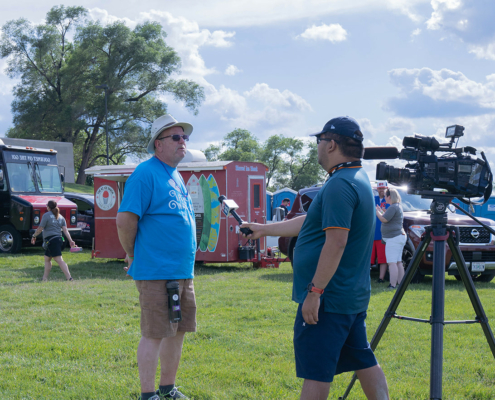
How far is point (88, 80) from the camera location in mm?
42031

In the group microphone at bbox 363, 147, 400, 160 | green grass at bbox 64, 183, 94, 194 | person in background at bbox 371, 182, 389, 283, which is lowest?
person in background at bbox 371, 182, 389, 283

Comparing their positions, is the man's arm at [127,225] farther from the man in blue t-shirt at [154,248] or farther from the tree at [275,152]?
the tree at [275,152]

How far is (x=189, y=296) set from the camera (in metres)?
3.89

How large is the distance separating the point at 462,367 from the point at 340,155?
111 inches

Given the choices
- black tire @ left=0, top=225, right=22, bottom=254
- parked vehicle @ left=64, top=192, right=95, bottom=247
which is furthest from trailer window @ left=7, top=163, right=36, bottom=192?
parked vehicle @ left=64, top=192, right=95, bottom=247

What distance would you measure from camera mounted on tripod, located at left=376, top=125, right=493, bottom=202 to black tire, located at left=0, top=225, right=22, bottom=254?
1536 cm

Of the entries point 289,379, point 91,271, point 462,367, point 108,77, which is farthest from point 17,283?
point 108,77

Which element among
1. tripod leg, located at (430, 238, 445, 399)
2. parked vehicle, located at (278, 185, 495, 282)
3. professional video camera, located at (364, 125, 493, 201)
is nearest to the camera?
tripod leg, located at (430, 238, 445, 399)

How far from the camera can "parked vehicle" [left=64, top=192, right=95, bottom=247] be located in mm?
18328

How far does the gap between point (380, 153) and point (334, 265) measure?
3.29 feet

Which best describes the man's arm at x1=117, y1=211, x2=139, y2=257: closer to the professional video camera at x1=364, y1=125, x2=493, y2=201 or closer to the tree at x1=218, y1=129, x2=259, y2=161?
the professional video camera at x1=364, y1=125, x2=493, y2=201

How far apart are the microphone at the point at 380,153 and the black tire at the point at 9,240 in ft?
49.9

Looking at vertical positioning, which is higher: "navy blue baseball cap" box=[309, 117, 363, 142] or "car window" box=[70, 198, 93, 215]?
"navy blue baseball cap" box=[309, 117, 363, 142]

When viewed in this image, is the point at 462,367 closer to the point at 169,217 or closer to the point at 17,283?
the point at 169,217
